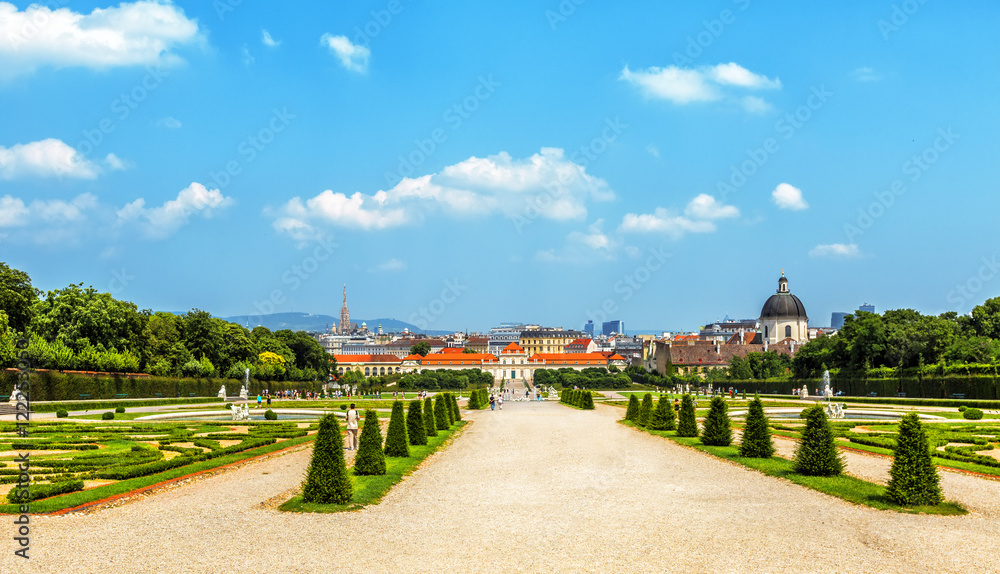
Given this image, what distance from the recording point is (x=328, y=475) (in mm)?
11906

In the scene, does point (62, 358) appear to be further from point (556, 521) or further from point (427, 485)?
point (556, 521)

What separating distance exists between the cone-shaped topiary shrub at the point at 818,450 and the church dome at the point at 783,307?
13437cm

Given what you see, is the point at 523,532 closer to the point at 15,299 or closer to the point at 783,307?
the point at 15,299

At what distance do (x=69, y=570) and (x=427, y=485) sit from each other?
7052 mm

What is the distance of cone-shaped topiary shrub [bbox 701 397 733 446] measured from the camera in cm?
2108

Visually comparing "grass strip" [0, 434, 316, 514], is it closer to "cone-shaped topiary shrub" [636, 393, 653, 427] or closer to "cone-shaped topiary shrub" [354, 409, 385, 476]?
"cone-shaped topiary shrub" [354, 409, 385, 476]

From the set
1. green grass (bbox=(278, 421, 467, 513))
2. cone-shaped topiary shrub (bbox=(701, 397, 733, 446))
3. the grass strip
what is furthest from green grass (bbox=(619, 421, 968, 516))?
the grass strip

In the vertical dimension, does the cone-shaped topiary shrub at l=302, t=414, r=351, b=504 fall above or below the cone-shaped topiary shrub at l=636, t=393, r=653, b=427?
above

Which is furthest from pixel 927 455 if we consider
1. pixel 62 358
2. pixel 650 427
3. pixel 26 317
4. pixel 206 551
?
pixel 26 317

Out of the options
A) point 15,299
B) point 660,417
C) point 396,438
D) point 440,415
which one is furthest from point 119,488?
point 15,299

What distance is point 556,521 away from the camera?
10828 mm

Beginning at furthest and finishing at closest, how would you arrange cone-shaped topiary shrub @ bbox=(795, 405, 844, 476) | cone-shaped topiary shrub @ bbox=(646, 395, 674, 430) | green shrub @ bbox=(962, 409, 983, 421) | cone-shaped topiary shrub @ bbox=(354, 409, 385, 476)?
green shrub @ bbox=(962, 409, 983, 421)
cone-shaped topiary shrub @ bbox=(646, 395, 674, 430)
cone-shaped topiary shrub @ bbox=(354, 409, 385, 476)
cone-shaped topiary shrub @ bbox=(795, 405, 844, 476)

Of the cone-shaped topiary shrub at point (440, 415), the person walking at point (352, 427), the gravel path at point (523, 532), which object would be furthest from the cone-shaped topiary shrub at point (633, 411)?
the gravel path at point (523, 532)

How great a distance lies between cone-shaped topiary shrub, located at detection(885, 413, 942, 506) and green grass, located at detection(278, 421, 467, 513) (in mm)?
7964
